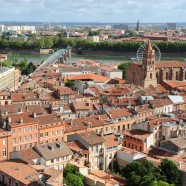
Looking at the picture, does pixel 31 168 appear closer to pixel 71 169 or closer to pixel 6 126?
pixel 71 169

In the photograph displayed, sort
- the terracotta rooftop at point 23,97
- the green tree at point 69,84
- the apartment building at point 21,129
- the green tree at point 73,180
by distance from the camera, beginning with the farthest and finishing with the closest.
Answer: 1. the green tree at point 69,84
2. the terracotta rooftop at point 23,97
3. the apartment building at point 21,129
4. the green tree at point 73,180

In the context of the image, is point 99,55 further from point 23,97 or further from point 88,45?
point 23,97

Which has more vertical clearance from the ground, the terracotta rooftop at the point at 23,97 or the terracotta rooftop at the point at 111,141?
the terracotta rooftop at the point at 23,97

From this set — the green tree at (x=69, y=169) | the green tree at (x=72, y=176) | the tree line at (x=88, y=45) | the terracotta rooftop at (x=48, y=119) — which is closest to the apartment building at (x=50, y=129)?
the terracotta rooftop at (x=48, y=119)

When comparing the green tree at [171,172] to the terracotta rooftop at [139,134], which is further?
the terracotta rooftop at [139,134]

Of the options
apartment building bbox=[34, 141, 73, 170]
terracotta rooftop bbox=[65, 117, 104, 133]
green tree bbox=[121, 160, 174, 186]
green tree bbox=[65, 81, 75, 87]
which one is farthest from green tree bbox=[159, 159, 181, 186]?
green tree bbox=[65, 81, 75, 87]

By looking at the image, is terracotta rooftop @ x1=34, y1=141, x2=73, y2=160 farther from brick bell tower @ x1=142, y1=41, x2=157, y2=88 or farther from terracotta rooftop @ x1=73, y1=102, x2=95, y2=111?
brick bell tower @ x1=142, y1=41, x2=157, y2=88

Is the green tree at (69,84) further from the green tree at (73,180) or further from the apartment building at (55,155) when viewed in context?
the green tree at (73,180)
